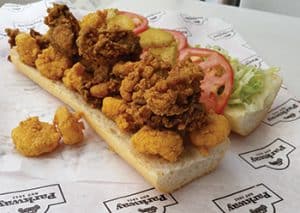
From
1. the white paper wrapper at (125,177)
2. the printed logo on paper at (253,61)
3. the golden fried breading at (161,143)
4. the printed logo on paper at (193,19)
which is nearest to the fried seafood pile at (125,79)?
the golden fried breading at (161,143)

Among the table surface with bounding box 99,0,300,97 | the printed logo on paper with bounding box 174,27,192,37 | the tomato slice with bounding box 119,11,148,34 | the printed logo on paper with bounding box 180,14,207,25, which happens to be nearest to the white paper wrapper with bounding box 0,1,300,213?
the table surface with bounding box 99,0,300,97

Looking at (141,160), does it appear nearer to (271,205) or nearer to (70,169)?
(70,169)

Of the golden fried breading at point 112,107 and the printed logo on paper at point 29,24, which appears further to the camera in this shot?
the printed logo on paper at point 29,24

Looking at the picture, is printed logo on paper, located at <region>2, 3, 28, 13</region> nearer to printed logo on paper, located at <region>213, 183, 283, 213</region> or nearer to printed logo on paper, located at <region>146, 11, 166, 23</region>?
printed logo on paper, located at <region>146, 11, 166, 23</region>

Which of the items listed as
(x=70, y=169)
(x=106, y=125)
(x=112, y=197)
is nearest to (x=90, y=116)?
(x=106, y=125)

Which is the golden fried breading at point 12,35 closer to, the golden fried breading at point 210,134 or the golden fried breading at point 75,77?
the golden fried breading at point 75,77

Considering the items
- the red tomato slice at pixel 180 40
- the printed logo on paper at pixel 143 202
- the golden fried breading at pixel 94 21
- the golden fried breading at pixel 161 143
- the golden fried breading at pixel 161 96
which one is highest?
the golden fried breading at pixel 94 21
